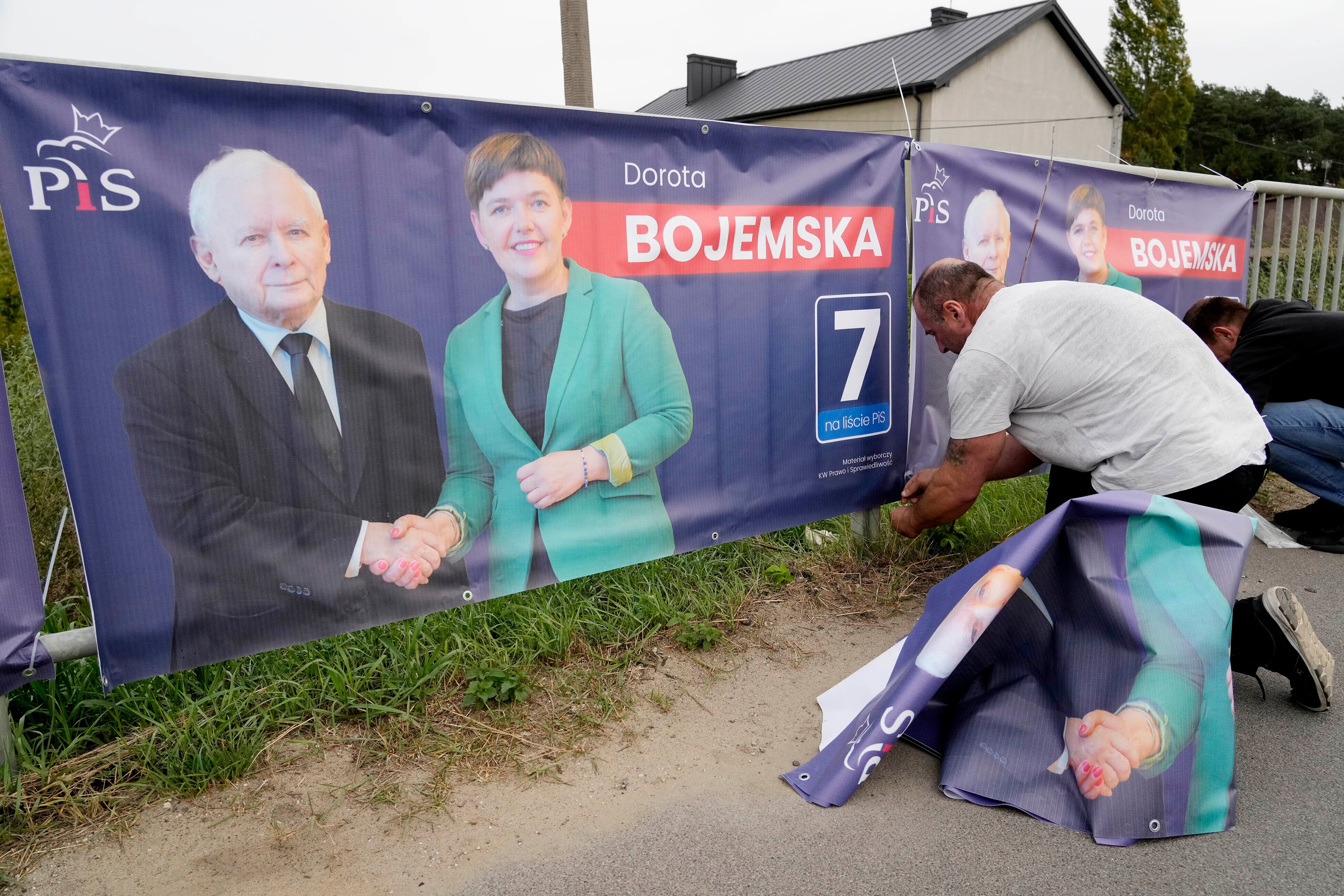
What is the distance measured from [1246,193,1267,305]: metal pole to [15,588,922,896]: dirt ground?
5.23 meters

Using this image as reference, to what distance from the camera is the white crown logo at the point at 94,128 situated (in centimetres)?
244

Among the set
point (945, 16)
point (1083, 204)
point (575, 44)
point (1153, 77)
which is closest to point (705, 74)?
point (945, 16)

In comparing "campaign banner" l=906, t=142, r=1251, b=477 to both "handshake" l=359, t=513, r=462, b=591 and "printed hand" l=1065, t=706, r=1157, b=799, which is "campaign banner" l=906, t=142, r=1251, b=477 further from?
"handshake" l=359, t=513, r=462, b=591

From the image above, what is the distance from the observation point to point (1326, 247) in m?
6.97

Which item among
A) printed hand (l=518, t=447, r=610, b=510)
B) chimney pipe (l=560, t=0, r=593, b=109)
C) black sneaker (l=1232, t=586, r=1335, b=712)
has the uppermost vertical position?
chimney pipe (l=560, t=0, r=593, b=109)

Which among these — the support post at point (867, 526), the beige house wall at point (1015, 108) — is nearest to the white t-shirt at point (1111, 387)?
the support post at point (867, 526)

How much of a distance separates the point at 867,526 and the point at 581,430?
5.87 ft

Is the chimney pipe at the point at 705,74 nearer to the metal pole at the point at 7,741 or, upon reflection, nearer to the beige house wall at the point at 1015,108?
the beige house wall at the point at 1015,108

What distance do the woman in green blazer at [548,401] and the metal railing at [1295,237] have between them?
16.4 feet

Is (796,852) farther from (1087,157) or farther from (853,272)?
(1087,157)

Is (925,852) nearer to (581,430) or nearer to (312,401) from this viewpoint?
(581,430)

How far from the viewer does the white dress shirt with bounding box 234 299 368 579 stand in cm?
278

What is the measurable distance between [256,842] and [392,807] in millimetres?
365

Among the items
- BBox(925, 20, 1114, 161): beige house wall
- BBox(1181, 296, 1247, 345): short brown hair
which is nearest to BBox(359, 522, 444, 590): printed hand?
BBox(1181, 296, 1247, 345): short brown hair
